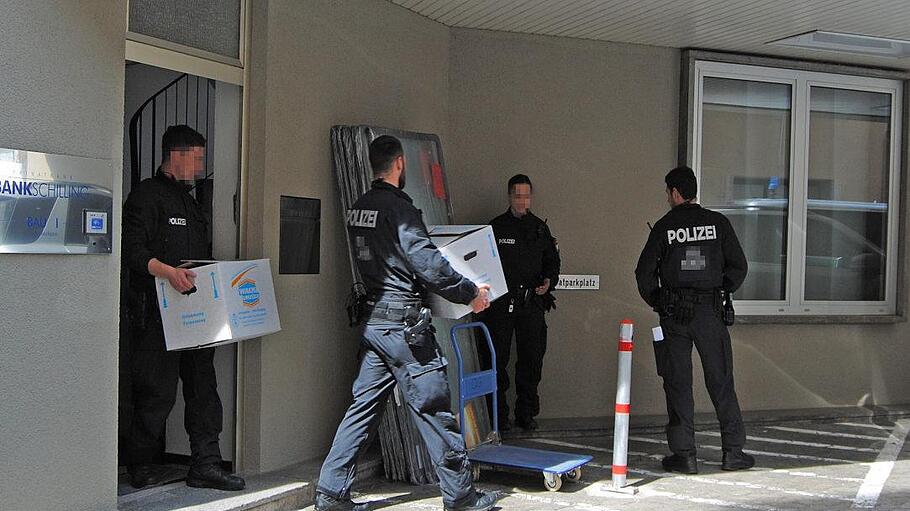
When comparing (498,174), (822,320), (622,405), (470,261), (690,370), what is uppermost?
(498,174)

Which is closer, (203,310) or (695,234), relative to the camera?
(203,310)

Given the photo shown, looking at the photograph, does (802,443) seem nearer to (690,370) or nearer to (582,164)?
(690,370)

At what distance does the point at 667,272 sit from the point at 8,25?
417 centimetres

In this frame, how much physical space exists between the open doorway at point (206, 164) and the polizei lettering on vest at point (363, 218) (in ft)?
2.62

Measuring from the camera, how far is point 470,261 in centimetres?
555

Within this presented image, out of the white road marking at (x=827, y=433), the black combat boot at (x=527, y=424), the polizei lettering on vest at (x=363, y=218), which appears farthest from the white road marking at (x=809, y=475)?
the polizei lettering on vest at (x=363, y=218)

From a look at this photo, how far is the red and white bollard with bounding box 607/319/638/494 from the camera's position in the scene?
5609mm

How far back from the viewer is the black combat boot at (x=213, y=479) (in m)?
5.25

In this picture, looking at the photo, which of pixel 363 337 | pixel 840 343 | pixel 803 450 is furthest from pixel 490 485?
pixel 840 343

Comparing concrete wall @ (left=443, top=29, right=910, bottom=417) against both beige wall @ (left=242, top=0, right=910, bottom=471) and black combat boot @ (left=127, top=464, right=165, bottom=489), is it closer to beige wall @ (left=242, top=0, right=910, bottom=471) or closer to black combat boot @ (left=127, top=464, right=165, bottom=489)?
beige wall @ (left=242, top=0, right=910, bottom=471)

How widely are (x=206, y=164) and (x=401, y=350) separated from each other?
72.3 inches

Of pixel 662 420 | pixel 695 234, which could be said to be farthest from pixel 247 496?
pixel 662 420

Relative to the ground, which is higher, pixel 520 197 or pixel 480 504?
pixel 520 197

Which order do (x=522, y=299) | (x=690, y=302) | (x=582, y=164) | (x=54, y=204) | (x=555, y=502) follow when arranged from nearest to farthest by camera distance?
(x=54, y=204) < (x=555, y=502) < (x=690, y=302) < (x=522, y=299) < (x=582, y=164)
